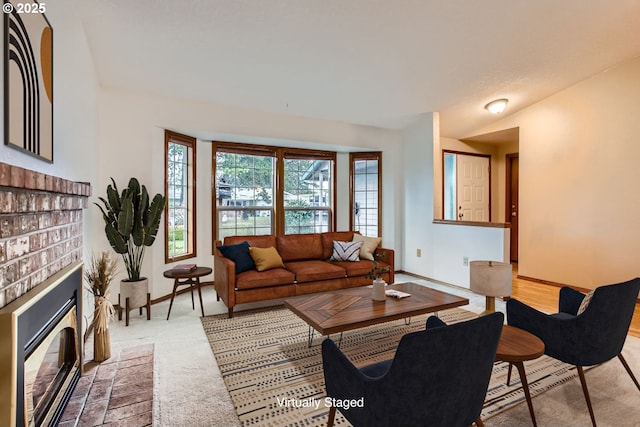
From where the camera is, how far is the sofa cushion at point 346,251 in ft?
14.4

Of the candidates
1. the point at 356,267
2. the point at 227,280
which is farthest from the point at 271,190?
the point at 227,280

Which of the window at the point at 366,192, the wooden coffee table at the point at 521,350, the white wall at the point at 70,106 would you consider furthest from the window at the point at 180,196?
the wooden coffee table at the point at 521,350

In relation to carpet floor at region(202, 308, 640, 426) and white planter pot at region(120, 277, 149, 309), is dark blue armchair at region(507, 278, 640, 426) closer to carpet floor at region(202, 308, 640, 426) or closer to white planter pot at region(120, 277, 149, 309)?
carpet floor at region(202, 308, 640, 426)

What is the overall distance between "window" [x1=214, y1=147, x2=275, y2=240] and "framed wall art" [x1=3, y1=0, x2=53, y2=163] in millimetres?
2930

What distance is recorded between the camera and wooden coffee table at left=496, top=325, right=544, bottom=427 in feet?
5.46

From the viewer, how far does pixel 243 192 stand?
5.05 metres

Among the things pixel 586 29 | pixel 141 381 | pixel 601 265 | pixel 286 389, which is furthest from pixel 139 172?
pixel 601 265

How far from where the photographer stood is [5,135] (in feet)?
4.34

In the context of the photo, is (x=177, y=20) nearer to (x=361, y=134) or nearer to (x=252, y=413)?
(x=252, y=413)

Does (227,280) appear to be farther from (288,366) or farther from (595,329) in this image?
(595,329)

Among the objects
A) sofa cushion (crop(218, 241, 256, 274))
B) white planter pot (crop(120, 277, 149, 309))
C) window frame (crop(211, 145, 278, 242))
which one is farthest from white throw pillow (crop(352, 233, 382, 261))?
white planter pot (crop(120, 277, 149, 309))

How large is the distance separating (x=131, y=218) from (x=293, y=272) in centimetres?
181

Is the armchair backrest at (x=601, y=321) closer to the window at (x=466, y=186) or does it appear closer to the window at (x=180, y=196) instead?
the window at (x=466, y=186)

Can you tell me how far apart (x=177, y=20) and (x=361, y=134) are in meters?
3.38
